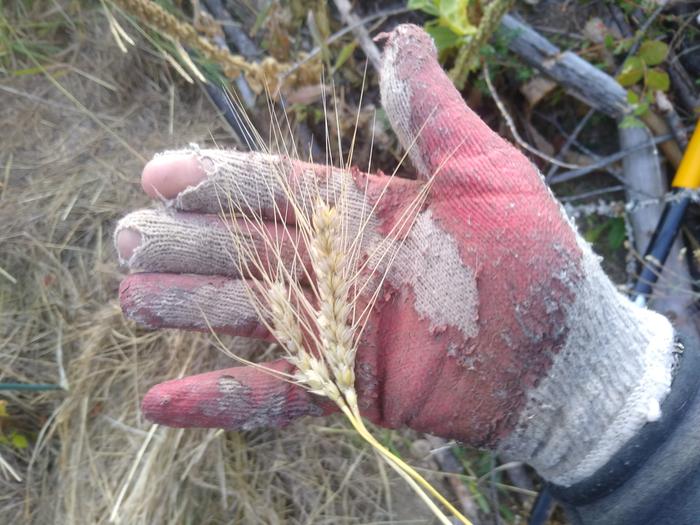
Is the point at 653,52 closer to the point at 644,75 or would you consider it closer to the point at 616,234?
the point at 644,75

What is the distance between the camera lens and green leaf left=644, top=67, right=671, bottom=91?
1401 mm

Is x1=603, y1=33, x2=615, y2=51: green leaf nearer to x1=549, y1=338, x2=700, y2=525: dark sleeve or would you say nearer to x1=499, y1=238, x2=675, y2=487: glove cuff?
x1=499, y1=238, x2=675, y2=487: glove cuff

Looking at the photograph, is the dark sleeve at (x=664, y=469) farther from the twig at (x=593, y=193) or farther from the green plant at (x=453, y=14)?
the green plant at (x=453, y=14)

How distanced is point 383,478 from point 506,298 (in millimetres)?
577

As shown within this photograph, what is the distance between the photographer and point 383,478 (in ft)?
4.52

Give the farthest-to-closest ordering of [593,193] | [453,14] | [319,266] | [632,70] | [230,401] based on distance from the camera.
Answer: [593,193] < [632,70] < [453,14] < [230,401] < [319,266]

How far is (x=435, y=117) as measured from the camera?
1.08 metres

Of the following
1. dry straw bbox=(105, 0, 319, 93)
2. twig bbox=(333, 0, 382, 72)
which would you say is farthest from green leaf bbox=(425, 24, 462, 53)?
dry straw bbox=(105, 0, 319, 93)

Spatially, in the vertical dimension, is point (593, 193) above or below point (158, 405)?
above

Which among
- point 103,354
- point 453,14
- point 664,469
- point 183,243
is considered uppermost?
point 453,14

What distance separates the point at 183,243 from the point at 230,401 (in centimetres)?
31

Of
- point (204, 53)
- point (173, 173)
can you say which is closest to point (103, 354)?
point (173, 173)

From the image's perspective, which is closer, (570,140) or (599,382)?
(599,382)

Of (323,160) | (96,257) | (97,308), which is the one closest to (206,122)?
(323,160)
